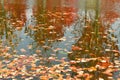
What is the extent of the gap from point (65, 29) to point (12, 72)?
6.40 metres

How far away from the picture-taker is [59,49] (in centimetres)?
1012

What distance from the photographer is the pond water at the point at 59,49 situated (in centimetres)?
777

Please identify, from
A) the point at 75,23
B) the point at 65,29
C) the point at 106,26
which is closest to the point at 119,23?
the point at 106,26

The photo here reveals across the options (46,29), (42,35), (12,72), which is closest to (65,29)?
(46,29)

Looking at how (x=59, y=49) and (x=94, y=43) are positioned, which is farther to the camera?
(x=94, y=43)

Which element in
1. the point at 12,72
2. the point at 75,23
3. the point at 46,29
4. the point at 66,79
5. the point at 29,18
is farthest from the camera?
the point at 29,18

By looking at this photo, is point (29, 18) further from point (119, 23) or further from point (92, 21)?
point (119, 23)

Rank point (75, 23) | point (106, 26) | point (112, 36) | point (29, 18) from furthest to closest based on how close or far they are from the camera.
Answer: point (29, 18), point (75, 23), point (106, 26), point (112, 36)

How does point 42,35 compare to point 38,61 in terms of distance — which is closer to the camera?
point 38,61

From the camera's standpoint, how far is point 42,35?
12141 mm

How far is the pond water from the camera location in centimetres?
777

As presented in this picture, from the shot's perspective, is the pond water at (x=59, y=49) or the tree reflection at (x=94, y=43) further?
the tree reflection at (x=94, y=43)

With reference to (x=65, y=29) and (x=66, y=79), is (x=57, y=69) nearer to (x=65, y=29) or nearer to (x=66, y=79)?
(x=66, y=79)

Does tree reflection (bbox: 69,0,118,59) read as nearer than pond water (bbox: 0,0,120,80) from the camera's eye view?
No
